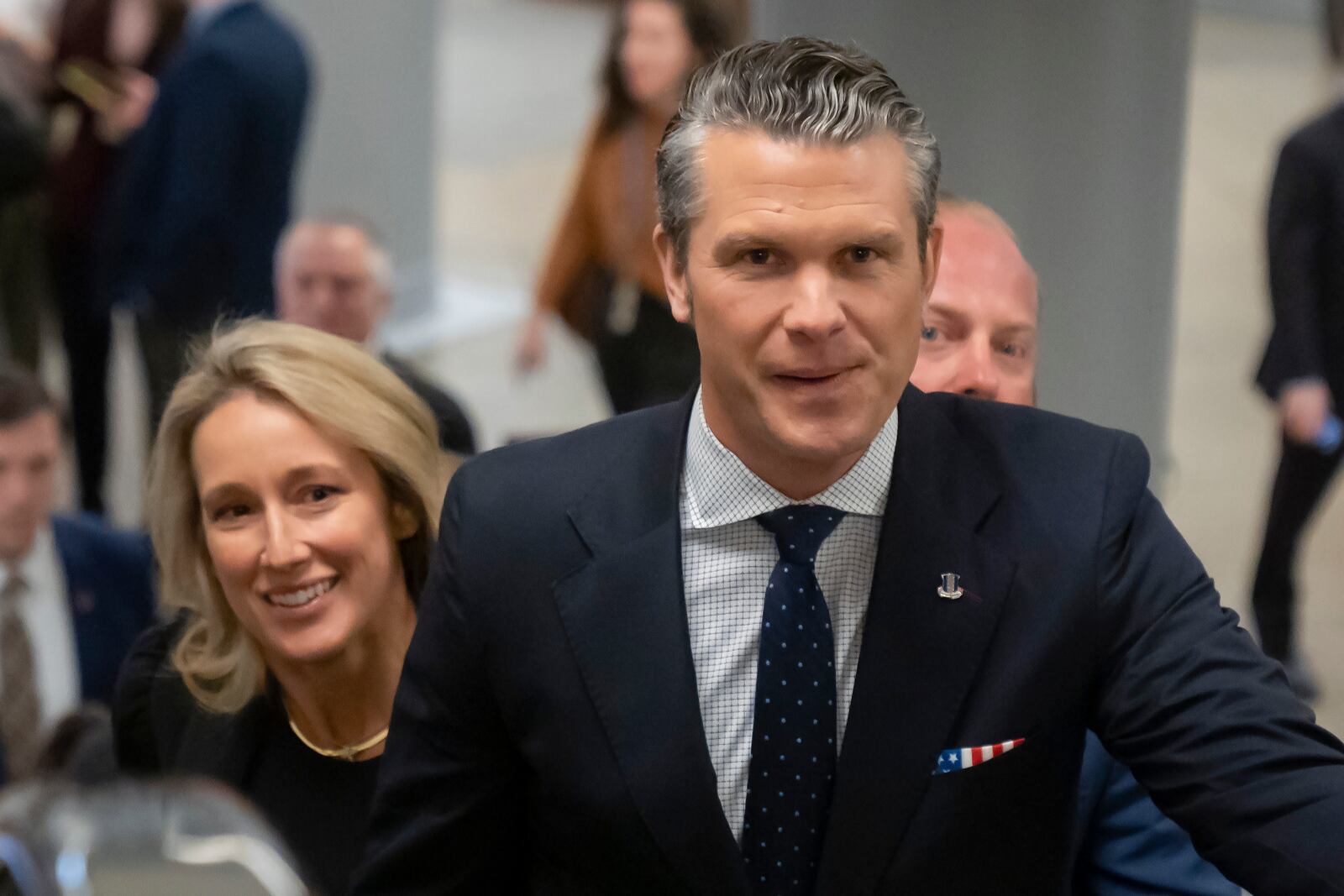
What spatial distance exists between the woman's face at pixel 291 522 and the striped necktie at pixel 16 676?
5.69ft

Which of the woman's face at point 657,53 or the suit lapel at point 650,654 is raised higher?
the woman's face at point 657,53

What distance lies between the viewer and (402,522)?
3.04 metres

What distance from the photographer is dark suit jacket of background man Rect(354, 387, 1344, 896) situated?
1.80 m

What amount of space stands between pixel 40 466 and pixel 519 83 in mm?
10829

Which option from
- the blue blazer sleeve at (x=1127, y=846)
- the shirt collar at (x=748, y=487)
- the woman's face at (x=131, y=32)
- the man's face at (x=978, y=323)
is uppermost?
the woman's face at (x=131, y=32)

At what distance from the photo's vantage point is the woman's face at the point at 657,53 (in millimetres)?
5934

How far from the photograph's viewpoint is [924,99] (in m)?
4.41

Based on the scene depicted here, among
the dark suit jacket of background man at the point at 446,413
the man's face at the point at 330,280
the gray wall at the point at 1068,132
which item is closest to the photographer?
the dark suit jacket of background man at the point at 446,413

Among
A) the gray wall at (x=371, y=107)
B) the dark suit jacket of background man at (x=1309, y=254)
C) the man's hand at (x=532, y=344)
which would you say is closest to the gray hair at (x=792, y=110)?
the dark suit jacket of background man at (x=1309, y=254)

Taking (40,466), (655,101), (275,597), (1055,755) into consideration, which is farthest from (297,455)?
(655,101)

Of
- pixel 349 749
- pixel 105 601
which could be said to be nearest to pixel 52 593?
pixel 105 601

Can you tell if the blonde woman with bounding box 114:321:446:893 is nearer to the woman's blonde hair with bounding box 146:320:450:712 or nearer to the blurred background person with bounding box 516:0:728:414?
the woman's blonde hair with bounding box 146:320:450:712

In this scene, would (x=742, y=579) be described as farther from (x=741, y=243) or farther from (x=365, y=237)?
(x=365, y=237)

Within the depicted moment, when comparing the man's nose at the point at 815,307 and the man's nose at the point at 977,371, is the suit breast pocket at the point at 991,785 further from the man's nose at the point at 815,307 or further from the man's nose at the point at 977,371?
the man's nose at the point at 977,371
